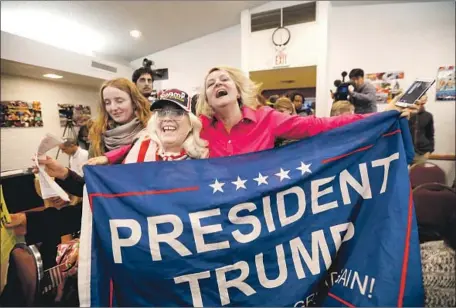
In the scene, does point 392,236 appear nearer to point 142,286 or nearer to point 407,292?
point 407,292

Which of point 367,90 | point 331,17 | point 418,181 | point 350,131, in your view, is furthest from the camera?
point 331,17

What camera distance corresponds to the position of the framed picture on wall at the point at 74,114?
2.55 metres

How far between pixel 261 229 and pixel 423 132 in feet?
10.5

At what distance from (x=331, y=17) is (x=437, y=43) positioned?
4.60ft

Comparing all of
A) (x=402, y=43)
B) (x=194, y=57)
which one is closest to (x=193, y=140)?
(x=194, y=57)

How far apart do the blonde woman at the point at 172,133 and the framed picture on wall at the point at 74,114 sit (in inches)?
68.8

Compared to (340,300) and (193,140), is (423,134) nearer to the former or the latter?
(340,300)

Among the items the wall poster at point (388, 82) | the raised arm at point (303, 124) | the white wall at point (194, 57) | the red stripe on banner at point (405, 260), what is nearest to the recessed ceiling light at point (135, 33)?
the white wall at point (194, 57)

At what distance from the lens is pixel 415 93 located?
110 centimetres

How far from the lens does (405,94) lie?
3.65 ft

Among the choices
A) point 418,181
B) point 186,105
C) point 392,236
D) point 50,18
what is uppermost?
point 50,18

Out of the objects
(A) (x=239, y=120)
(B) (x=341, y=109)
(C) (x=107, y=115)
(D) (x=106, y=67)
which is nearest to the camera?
(A) (x=239, y=120)

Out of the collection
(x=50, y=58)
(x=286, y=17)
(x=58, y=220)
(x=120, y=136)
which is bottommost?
(x=58, y=220)

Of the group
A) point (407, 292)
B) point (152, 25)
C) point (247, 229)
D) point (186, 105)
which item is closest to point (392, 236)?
point (407, 292)
